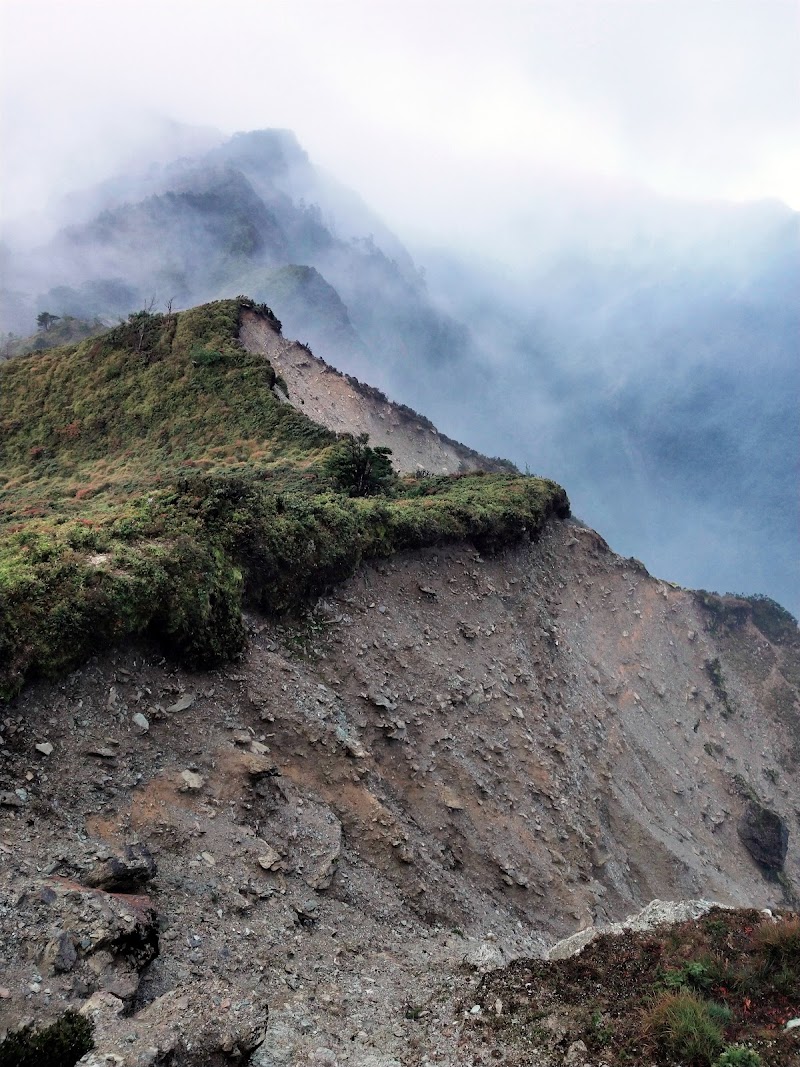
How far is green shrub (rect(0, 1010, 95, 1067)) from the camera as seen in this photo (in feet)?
19.6

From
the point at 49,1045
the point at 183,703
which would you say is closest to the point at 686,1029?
the point at 49,1045

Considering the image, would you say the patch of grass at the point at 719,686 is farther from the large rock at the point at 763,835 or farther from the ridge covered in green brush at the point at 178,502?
the ridge covered in green brush at the point at 178,502

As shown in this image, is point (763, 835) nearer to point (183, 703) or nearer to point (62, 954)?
point (183, 703)

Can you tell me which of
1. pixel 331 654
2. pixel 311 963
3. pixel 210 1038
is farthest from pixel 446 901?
pixel 210 1038

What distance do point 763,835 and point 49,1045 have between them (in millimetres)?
32459

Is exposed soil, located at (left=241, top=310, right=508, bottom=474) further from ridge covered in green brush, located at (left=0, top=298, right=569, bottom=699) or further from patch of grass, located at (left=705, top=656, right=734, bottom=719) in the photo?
patch of grass, located at (left=705, top=656, right=734, bottom=719)

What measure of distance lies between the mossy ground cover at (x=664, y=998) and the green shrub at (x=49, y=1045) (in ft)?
16.2

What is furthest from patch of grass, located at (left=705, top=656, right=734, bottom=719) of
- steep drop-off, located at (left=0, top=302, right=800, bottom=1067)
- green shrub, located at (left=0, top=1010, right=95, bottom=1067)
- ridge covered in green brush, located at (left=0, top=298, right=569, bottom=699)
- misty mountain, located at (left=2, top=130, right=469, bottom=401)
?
misty mountain, located at (left=2, top=130, right=469, bottom=401)

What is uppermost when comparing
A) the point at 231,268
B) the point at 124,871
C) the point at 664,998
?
the point at 231,268

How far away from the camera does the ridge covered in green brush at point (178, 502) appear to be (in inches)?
444

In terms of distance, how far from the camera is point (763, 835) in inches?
1183

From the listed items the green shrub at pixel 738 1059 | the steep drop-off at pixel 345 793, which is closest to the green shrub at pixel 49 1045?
the steep drop-off at pixel 345 793

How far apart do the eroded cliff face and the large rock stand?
7.42 feet

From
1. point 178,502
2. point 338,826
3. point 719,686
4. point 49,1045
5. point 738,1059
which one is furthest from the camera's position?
point 719,686
